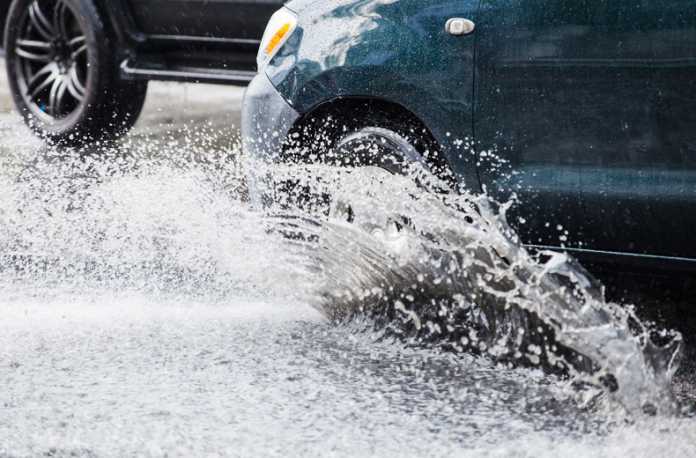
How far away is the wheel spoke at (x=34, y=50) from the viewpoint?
8.12m

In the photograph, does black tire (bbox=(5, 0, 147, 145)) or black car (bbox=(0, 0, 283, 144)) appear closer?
black car (bbox=(0, 0, 283, 144))

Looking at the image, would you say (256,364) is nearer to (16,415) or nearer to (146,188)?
(16,415)

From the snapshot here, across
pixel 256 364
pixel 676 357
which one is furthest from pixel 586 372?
pixel 256 364

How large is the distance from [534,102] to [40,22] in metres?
4.74

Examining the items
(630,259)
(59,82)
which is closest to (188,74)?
(59,82)

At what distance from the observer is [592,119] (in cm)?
421

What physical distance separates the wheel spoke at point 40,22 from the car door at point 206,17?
0.76m

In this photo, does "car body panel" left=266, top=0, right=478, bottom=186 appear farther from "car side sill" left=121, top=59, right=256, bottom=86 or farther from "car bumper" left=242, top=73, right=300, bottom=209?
"car side sill" left=121, top=59, right=256, bottom=86

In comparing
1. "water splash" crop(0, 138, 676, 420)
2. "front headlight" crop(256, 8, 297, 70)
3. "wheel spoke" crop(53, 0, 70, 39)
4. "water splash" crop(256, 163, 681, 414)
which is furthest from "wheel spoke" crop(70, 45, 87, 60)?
"water splash" crop(256, 163, 681, 414)

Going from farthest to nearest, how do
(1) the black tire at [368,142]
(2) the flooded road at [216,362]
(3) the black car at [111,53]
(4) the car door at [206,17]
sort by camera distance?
1. (3) the black car at [111,53]
2. (4) the car door at [206,17]
3. (1) the black tire at [368,142]
4. (2) the flooded road at [216,362]

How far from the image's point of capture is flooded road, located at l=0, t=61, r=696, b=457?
3.46 meters

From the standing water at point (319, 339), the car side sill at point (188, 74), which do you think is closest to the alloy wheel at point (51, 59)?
the car side sill at point (188, 74)

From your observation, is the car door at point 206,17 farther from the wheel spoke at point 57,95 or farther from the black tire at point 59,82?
the wheel spoke at point 57,95

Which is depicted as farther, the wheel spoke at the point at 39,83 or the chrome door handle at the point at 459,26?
the wheel spoke at the point at 39,83
